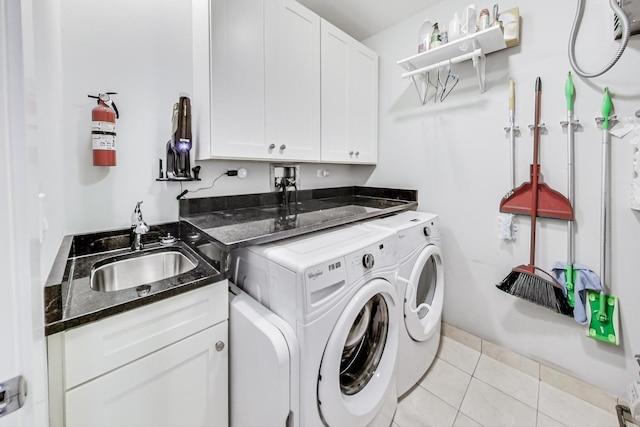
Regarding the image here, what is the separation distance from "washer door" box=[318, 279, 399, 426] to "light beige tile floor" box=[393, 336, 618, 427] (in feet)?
1.10

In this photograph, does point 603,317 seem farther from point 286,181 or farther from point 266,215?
point 286,181

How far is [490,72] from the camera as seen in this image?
176 centimetres

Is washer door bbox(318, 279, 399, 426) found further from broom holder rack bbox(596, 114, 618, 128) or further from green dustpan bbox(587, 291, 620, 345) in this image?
broom holder rack bbox(596, 114, 618, 128)

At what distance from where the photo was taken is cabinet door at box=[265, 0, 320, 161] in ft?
5.16

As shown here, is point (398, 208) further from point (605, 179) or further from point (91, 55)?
point (91, 55)

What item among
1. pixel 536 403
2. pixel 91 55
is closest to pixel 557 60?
pixel 536 403

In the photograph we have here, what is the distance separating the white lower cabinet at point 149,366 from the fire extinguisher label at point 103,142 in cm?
80

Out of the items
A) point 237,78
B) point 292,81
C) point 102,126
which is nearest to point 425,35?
point 292,81

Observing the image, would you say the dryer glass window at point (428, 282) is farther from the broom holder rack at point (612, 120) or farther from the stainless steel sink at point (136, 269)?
the stainless steel sink at point (136, 269)

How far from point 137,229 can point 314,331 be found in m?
1.00

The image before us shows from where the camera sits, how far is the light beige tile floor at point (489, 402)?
1381 millimetres

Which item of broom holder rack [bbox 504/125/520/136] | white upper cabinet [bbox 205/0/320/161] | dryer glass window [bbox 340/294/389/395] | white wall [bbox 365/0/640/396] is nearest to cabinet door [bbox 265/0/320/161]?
white upper cabinet [bbox 205/0/320/161]

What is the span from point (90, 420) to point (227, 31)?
1.66m

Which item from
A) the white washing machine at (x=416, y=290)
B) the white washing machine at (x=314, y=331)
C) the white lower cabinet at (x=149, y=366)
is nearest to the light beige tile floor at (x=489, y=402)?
the white washing machine at (x=416, y=290)
